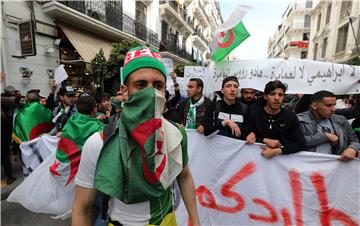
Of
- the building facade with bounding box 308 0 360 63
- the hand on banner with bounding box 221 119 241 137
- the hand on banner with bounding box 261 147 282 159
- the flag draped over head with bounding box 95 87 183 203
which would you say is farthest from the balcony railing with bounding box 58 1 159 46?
the building facade with bounding box 308 0 360 63

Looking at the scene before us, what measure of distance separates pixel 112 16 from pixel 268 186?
12051mm

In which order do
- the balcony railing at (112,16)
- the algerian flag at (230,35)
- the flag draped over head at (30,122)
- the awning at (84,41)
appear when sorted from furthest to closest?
the balcony railing at (112,16) → the awning at (84,41) → the flag draped over head at (30,122) → the algerian flag at (230,35)

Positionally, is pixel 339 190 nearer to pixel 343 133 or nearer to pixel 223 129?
pixel 343 133

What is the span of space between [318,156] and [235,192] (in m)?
0.92

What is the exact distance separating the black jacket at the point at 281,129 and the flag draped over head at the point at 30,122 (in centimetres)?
368

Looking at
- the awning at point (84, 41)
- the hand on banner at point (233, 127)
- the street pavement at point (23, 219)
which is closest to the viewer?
the hand on banner at point (233, 127)

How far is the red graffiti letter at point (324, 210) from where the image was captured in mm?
2139

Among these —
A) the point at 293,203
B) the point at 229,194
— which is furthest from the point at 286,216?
the point at 229,194

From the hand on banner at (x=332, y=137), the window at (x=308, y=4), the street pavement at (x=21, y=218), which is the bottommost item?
the street pavement at (x=21, y=218)

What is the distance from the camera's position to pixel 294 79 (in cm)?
Answer: 302

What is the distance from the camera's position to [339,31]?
23.7 m

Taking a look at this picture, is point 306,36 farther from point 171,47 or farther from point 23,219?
point 23,219

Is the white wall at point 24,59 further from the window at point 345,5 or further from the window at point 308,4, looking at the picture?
the window at point 308,4

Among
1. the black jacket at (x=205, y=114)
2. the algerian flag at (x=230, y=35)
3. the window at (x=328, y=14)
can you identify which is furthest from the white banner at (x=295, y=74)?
the window at (x=328, y=14)
